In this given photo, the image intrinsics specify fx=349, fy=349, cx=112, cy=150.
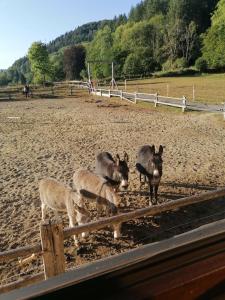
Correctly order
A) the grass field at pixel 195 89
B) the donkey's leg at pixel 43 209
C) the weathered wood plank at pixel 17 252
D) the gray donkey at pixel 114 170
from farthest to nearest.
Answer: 1. the grass field at pixel 195 89
2. the gray donkey at pixel 114 170
3. the donkey's leg at pixel 43 209
4. the weathered wood plank at pixel 17 252

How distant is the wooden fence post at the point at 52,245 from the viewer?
284 cm

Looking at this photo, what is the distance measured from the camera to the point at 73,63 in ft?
283

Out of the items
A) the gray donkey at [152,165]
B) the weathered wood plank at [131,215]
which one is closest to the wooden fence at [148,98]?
the gray donkey at [152,165]

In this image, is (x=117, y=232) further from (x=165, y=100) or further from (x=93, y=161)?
(x=165, y=100)

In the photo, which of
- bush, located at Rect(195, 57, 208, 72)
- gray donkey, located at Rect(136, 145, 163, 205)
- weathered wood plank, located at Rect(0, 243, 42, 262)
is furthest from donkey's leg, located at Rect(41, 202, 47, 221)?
bush, located at Rect(195, 57, 208, 72)

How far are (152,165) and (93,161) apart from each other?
11.8 feet

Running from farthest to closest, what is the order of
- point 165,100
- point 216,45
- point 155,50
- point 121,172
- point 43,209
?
point 155,50 < point 216,45 < point 165,100 < point 121,172 < point 43,209

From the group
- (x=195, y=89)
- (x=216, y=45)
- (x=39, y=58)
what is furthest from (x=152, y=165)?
(x=39, y=58)

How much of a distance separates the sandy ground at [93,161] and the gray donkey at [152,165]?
1.50ft

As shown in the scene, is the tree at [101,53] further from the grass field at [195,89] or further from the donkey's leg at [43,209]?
the donkey's leg at [43,209]

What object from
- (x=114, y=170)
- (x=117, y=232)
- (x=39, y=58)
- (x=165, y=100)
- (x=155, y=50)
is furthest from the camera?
(x=155, y=50)

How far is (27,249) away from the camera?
2.88 metres

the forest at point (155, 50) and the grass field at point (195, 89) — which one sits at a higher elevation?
the forest at point (155, 50)

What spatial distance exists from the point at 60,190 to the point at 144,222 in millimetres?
1625
